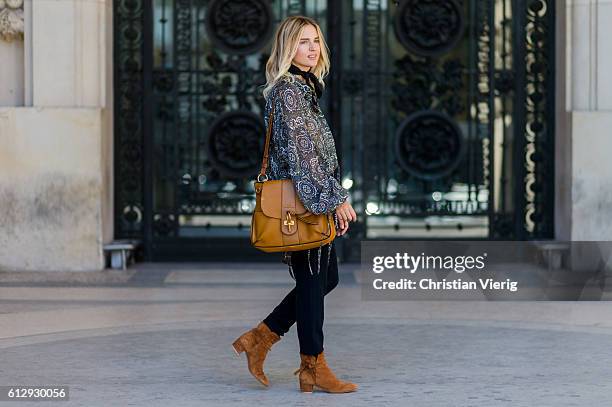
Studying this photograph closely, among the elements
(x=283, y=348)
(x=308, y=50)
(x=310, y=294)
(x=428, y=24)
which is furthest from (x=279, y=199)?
(x=428, y=24)

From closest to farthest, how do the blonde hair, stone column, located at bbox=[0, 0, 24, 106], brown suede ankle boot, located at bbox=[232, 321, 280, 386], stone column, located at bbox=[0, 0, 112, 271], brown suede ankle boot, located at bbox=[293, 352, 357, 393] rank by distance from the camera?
the blonde hair < brown suede ankle boot, located at bbox=[293, 352, 357, 393] < brown suede ankle boot, located at bbox=[232, 321, 280, 386] < stone column, located at bbox=[0, 0, 112, 271] < stone column, located at bbox=[0, 0, 24, 106]

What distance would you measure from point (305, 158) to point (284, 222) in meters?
0.33

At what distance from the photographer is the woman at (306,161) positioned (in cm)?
742

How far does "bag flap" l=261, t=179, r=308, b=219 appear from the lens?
741 centimetres

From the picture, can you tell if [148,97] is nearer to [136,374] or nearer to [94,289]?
[94,289]

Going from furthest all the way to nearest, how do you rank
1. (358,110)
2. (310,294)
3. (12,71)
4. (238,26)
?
(358,110) → (238,26) → (12,71) → (310,294)

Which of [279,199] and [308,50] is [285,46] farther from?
[279,199]

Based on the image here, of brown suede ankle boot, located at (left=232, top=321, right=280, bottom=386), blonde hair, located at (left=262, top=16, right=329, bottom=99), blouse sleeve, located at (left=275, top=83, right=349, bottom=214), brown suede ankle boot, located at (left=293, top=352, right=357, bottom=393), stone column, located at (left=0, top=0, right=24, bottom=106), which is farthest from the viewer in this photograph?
stone column, located at (left=0, top=0, right=24, bottom=106)

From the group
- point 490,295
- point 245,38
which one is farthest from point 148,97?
point 490,295

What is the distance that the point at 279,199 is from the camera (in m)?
7.43

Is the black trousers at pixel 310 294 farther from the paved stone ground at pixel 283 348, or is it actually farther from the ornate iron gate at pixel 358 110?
the ornate iron gate at pixel 358 110

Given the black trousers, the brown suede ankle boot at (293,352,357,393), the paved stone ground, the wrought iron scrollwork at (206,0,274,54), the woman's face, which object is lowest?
the paved stone ground

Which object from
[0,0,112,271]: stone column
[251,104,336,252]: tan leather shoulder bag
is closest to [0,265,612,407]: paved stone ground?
[0,0,112,271]: stone column

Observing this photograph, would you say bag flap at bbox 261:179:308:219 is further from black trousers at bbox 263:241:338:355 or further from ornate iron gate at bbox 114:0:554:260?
ornate iron gate at bbox 114:0:554:260
